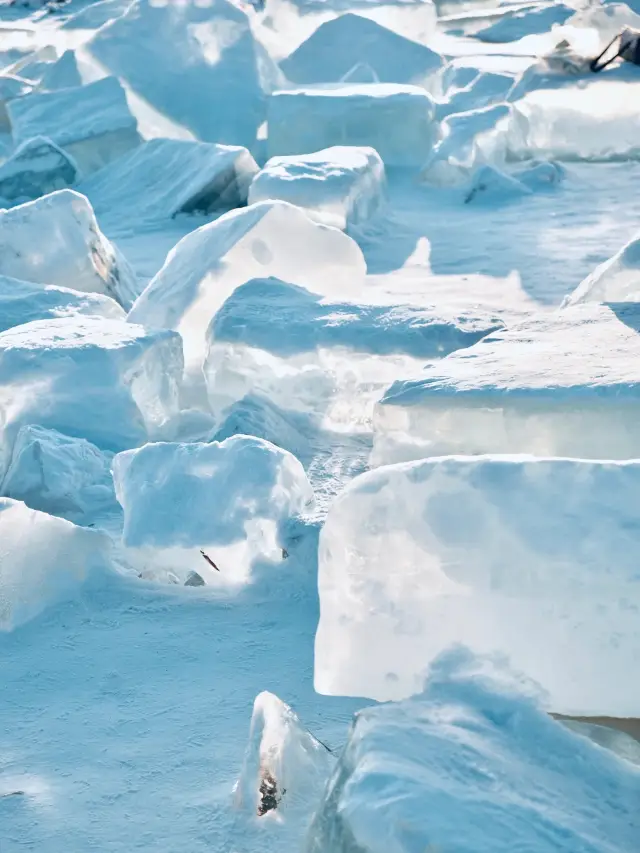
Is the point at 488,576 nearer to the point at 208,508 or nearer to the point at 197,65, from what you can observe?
the point at 208,508

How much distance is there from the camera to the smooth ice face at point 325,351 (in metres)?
2.14

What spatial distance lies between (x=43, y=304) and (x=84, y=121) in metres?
2.60

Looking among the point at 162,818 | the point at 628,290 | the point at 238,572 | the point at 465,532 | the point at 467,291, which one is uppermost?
the point at 465,532

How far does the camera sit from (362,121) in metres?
4.72

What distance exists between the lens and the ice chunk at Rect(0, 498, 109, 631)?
1.47 m

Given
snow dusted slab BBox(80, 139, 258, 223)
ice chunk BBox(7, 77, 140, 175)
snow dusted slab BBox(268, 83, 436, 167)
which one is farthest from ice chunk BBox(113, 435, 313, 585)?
ice chunk BBox(7, 77, 140, 175)

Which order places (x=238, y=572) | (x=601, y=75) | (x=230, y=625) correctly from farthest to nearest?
(x=601, y=75) → (x=238, y=572) → (x=230, y=625)

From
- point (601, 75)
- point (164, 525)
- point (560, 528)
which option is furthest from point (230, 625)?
point (601, 75)

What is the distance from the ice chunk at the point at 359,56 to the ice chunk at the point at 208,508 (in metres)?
4.59

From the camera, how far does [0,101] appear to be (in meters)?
5.85

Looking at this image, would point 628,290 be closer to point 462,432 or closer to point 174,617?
point 462,432

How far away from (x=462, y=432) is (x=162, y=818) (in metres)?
0.75

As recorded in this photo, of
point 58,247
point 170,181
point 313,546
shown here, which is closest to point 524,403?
point 313,546

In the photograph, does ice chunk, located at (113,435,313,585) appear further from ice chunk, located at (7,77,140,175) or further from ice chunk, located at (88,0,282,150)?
ice chunk, located at (88,0,282,150)
